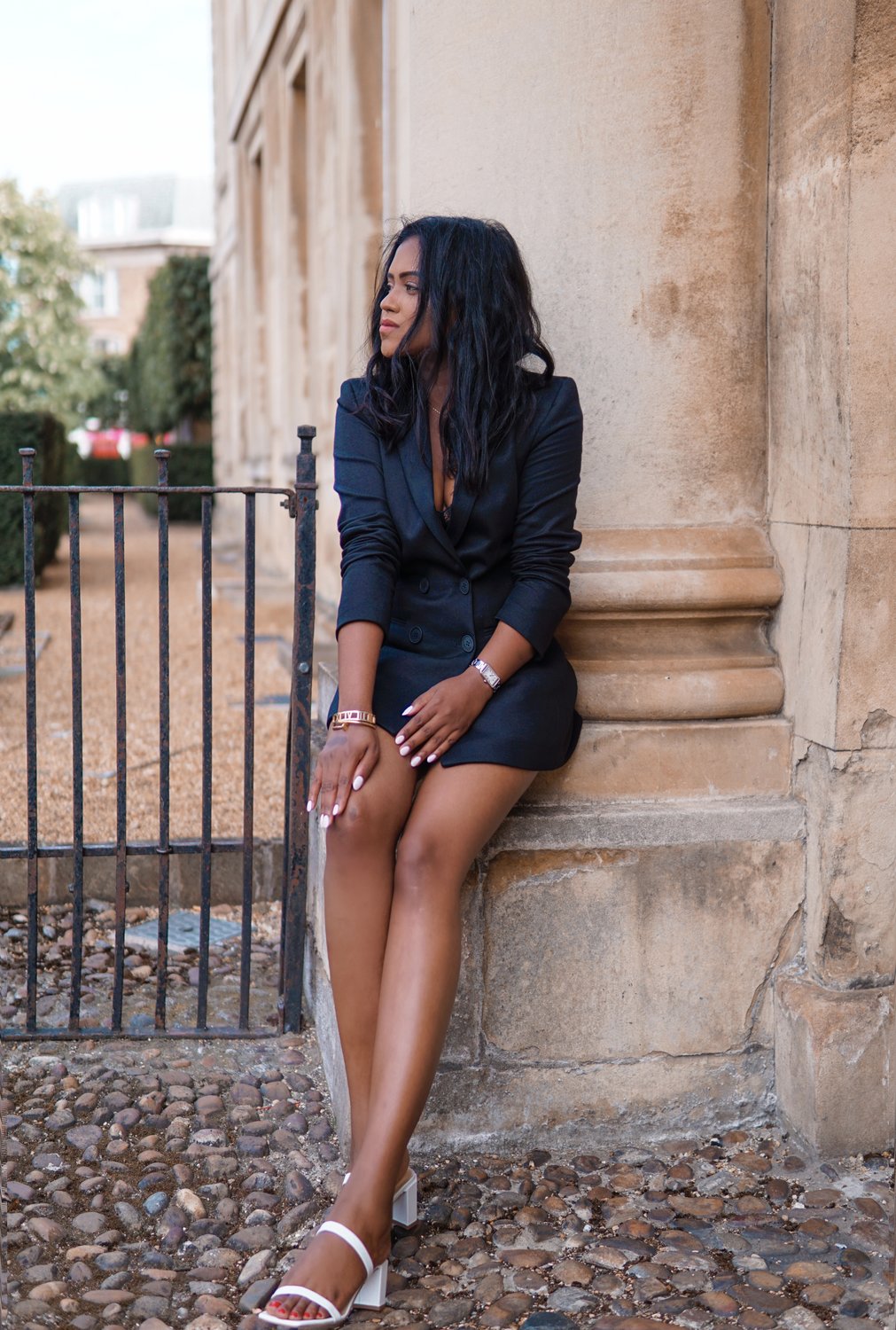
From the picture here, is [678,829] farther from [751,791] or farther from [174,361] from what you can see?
[174,361]

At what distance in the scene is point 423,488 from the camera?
2.52m

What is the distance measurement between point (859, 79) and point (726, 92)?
1.10ft

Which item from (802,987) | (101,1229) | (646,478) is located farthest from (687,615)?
(101,1229)

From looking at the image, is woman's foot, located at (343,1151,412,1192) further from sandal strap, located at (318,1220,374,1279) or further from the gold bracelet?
the gold bracelet

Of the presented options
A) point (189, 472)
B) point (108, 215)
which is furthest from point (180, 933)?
point (108, 215)

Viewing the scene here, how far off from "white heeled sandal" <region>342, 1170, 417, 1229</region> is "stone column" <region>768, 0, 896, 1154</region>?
865mm

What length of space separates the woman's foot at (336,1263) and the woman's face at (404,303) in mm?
1551

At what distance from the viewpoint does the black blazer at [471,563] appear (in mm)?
2500

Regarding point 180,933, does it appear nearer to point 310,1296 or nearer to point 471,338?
point 310,1296

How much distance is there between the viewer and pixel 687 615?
285 centimetres

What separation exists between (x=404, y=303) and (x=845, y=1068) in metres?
1.78

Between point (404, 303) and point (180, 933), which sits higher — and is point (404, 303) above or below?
above

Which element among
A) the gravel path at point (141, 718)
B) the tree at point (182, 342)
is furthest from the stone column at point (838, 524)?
the tree at point (182, 342)

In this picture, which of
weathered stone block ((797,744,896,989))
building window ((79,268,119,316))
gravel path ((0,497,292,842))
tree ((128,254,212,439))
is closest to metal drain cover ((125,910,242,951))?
gravel path ((0,497,292,842))
